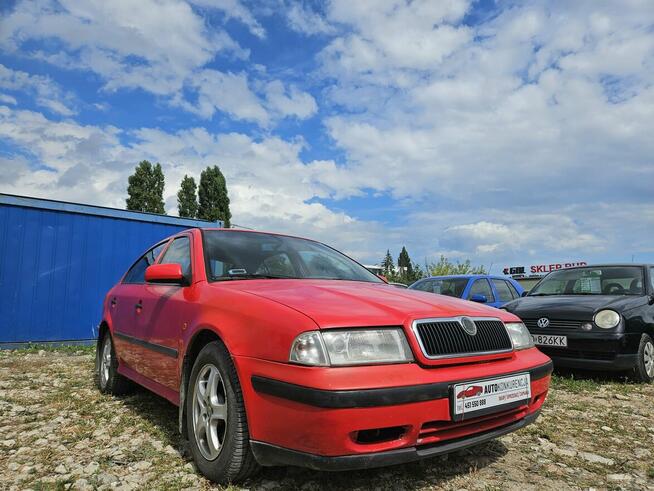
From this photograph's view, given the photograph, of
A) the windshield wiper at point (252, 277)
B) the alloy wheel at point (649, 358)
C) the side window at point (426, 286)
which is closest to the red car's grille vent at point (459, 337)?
the windshield wiper at point (252, 277)

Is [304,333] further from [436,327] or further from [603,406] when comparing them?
[603,406]

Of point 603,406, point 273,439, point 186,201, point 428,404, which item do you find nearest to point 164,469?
point 273,439

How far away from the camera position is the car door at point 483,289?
810 cm

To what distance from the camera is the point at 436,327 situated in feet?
7.17

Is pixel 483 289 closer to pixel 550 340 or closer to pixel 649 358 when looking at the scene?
pixel 550 340

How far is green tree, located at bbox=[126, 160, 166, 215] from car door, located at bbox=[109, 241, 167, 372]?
32.1 m

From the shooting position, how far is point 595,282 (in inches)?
234

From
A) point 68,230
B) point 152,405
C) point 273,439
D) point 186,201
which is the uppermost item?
point 186,201

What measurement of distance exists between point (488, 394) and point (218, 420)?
1374mm

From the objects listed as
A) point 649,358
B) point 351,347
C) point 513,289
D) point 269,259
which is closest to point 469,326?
point 351,347

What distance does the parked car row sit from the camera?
15.9 ft

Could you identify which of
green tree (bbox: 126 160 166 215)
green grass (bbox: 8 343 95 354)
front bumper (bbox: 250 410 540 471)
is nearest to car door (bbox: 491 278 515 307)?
front bumper (bbox: 250 410 540 471)

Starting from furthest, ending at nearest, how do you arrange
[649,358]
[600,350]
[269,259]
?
[649,358]
[600,350]
[269,259]

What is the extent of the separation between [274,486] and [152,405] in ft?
6.98
